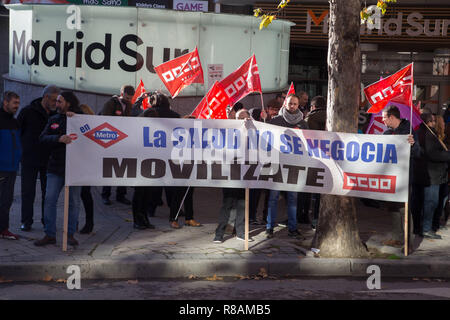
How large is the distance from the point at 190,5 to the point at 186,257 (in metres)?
25.4

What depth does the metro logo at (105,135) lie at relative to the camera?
8.14 metres

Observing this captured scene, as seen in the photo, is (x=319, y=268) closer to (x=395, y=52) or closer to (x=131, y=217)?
(x=131, y=217)

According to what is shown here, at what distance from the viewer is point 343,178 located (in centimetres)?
832

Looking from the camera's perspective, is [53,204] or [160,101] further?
[160,101]

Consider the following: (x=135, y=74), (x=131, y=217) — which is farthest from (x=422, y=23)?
(x=131, y=217)

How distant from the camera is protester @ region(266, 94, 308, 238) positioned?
29.9 ft

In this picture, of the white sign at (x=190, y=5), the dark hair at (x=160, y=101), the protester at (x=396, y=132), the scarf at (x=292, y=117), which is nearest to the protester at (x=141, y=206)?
the dark hair at (x=160, y=101)

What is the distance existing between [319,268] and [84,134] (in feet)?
10.4

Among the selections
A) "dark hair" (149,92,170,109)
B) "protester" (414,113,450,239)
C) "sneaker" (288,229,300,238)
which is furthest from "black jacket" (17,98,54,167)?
"protester" (414,113,450,239)

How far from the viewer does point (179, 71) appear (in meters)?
10.7

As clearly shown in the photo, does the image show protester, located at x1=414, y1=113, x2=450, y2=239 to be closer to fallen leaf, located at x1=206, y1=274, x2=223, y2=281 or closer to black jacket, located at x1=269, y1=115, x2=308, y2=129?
black jacket, located at x1=269, y1=115, x2=308, y2=129

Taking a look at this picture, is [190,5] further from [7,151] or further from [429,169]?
[7,151]

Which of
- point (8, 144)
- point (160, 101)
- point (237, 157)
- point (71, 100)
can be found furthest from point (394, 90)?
point (8, 144)

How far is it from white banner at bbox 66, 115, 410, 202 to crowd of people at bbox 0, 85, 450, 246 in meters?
0.30
